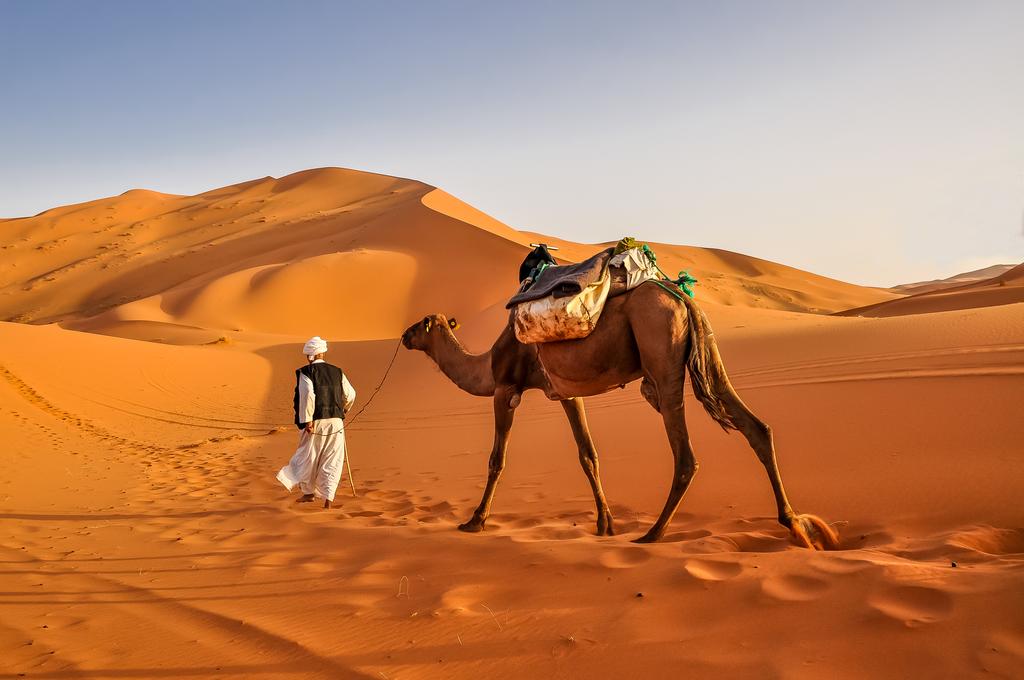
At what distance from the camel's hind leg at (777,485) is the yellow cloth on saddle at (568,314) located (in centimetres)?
109

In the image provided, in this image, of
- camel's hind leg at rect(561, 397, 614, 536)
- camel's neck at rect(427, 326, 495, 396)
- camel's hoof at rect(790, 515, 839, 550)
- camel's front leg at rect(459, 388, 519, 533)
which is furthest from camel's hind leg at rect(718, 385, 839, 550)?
camel's neck at rect(427, 326, 495, 396)

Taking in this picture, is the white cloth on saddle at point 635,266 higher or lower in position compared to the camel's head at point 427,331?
higher

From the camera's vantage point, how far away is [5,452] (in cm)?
1137

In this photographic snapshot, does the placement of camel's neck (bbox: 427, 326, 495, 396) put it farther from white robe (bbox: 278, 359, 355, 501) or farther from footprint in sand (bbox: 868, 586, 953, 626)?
footprint in sand (bbox: 868, 586, 953, 626)

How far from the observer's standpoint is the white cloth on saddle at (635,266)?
543 centimetres

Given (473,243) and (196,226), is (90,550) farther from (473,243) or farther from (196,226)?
(196,226)

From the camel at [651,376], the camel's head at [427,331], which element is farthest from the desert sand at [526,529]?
the camel's head at [427,331]

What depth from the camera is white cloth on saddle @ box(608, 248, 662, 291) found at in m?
5.43

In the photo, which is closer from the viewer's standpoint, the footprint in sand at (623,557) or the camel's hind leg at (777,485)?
the footprint in sand at (623,557)

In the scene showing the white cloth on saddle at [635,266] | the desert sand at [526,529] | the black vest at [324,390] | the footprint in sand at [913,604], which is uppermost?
the white cloth on saddle at [635,266]

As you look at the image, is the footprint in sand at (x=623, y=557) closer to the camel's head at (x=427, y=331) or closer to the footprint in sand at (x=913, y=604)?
the footprint in sand at (x=913, y=604)

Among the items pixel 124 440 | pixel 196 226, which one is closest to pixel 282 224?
pixel 196 226

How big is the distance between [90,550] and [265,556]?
1.80 meters

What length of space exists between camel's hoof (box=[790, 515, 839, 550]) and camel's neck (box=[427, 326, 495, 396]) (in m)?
3.06
